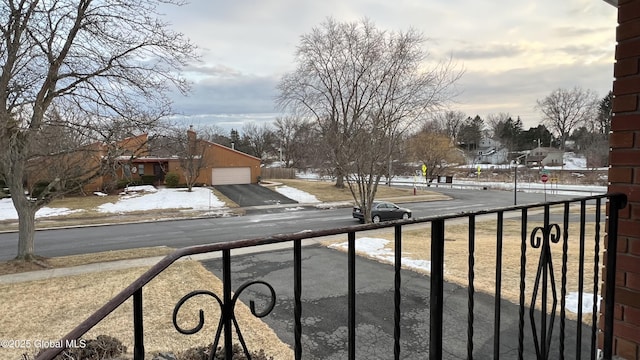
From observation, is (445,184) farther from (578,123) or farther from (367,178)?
(578,123)

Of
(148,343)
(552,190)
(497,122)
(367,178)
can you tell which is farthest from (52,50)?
(497,122)

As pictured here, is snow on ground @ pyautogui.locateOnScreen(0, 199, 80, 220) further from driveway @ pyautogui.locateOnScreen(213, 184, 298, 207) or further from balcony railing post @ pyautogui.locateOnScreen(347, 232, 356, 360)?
balcony railing post @ pyautogui.locateOnScreen(347, 232, 356, 360)

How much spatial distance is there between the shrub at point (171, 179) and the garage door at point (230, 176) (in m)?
3.55

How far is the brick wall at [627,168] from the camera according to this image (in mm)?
1993

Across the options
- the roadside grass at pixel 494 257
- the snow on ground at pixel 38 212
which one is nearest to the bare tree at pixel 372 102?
the roadside grass at pixel 494 257

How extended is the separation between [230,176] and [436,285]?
34514 millimetres

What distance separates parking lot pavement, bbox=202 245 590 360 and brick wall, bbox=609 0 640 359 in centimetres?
283

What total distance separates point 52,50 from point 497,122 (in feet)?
273

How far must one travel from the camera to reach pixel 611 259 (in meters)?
2.06

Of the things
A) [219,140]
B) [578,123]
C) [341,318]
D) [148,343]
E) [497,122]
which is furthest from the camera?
[497,122]

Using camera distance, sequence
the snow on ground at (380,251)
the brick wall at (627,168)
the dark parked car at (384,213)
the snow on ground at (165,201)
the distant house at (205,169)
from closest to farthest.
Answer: the brick wall at (627,168) < the snow on ground at (380,251) < the dark parked car at (384,213) < the snow on ground at (165,201) < the distant house at (205,169)

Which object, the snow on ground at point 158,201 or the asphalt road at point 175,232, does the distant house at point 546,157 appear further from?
the asphalt road at point 175,232

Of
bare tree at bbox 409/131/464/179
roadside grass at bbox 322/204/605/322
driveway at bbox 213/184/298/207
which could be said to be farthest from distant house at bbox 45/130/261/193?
bare tree at bbox 409/131/464/179

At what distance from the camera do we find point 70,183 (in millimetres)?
11430
